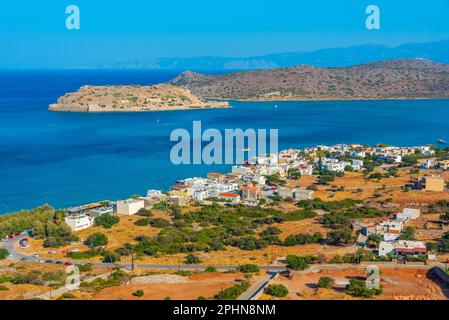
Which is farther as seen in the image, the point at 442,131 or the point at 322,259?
the point at 442,131

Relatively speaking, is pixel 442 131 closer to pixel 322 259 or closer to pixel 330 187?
pixel 330 187

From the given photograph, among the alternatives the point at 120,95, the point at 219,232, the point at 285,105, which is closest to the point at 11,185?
the point at 219,232

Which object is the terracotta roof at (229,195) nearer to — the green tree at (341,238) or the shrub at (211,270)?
the green tree at (341,238)

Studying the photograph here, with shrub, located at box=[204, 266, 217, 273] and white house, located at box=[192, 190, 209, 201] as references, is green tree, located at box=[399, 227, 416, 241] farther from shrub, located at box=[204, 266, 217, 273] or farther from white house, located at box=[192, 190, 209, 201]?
white house, located at box=[192, 190, 209, 201]

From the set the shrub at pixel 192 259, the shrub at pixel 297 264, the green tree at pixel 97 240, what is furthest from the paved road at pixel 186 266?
the green tree at pixel 97 240

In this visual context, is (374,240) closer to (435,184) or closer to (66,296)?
(435,184)


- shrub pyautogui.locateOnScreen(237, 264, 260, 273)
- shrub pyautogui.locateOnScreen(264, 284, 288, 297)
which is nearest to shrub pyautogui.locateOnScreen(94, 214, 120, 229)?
shrub pyautogui.locateOnScreen(237, 264, 260, 273)
